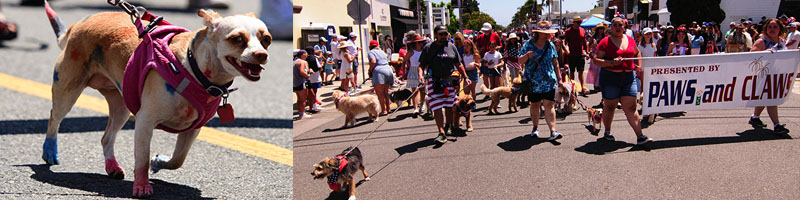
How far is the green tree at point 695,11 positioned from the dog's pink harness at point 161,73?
25.2 metres

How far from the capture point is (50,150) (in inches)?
203

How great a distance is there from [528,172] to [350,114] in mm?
4241

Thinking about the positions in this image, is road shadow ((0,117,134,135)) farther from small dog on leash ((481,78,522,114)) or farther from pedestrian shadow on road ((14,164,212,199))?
small dog on leash ((481,78,522,114))

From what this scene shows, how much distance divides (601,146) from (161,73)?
4587 millimetres

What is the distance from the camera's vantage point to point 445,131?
7758 mm

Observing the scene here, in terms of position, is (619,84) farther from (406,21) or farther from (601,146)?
(406,21)

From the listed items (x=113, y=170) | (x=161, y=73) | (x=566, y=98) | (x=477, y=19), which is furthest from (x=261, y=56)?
(x=477, y=19)

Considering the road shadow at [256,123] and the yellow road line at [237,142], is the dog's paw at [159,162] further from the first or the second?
the road shadow at [256,123]

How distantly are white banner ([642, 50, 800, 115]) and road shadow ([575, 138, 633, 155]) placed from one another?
61cm

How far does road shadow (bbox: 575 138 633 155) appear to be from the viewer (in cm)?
618

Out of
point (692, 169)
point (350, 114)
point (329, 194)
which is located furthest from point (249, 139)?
point (692, 169)

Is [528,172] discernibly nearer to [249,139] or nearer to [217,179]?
[217,179]

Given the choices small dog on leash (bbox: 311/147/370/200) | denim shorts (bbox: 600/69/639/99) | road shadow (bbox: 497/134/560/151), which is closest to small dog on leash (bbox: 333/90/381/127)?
road shadow (bbox: 497/134/560/151)

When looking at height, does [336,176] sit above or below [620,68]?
below
